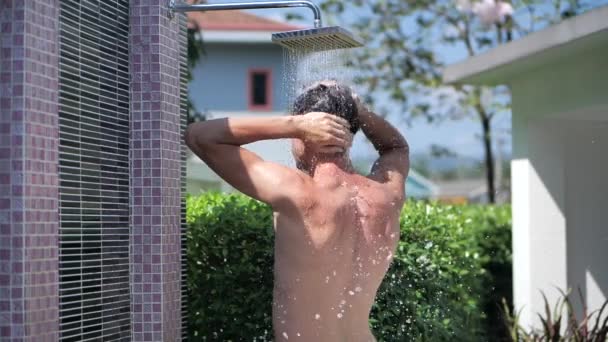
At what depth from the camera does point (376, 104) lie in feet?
58.5

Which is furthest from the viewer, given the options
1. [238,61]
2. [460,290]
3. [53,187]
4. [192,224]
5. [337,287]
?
[238,61]

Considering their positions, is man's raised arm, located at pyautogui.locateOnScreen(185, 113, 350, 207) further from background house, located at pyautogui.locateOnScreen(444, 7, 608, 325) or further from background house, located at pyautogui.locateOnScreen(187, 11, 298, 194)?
background house, located at pyautogui.locateOnScreen(187, 11, 298, 194)

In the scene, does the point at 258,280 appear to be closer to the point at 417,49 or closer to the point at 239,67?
the point at 417,49

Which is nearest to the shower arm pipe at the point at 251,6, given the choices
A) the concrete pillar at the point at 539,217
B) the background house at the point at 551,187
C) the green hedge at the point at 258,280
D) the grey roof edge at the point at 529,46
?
the green hedge at the point at 258,280

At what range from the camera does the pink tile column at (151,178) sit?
449 cm

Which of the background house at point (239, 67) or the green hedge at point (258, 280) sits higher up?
the background house at point (239, 67)

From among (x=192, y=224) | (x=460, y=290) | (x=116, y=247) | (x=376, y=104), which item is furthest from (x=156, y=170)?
(x=376, y=104)

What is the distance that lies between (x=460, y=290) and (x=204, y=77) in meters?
20.0

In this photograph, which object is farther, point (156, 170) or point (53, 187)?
point (156, 170)

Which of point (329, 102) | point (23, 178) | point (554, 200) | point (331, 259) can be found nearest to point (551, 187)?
point (554, 200)

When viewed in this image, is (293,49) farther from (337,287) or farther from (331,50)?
(337,287)

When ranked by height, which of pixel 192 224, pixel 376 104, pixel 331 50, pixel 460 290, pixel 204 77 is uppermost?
pixel 204 77

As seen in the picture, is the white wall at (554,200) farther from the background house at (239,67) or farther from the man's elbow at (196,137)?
the background house at (239,67)

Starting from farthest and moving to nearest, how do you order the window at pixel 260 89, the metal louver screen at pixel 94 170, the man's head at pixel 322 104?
the window at pixel 260 89 < the man's head at pixel 322 104 < the metal louver screen at pixel 94 170
